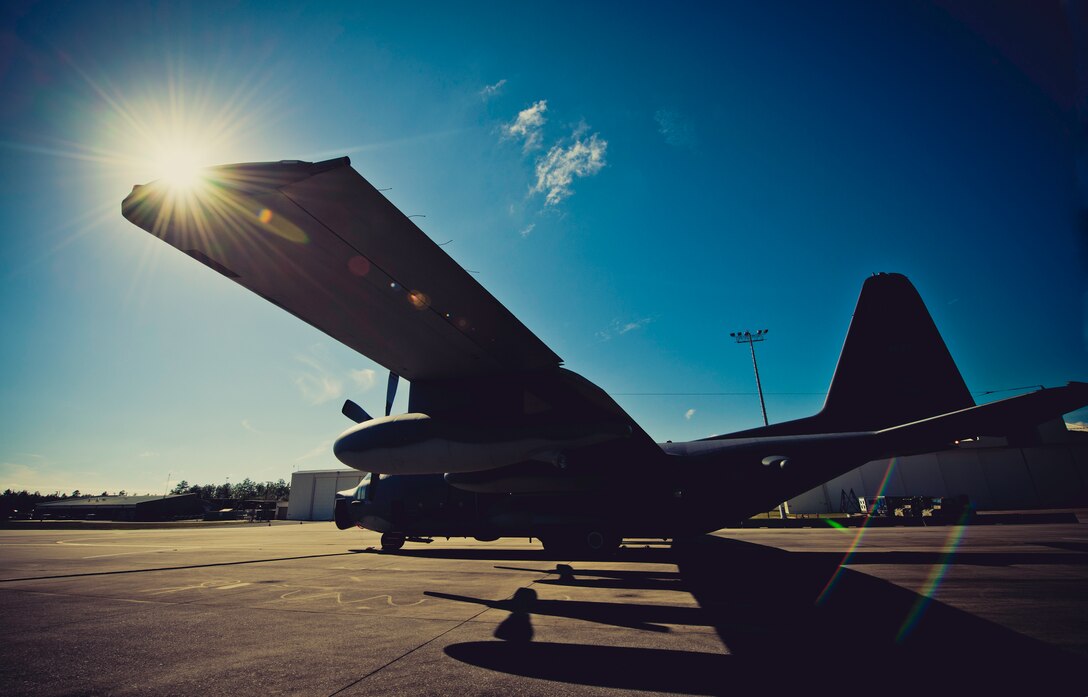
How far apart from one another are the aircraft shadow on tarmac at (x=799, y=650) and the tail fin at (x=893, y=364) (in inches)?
227

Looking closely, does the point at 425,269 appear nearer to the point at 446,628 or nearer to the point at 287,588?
the point at 446,628

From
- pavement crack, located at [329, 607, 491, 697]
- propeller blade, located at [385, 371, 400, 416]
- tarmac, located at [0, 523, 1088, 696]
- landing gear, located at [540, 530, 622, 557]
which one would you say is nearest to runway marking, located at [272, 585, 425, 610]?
tarmac, located at [0, 523, 1088, 696]

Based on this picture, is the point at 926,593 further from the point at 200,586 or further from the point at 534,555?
the point at 200,586

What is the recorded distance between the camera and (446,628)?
473 cm

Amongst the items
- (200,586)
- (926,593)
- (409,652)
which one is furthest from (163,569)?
(926,593)

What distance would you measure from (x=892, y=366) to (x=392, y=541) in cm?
1653

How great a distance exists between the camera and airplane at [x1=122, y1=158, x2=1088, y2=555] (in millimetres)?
4609

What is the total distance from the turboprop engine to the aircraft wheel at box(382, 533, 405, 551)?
8031 mm

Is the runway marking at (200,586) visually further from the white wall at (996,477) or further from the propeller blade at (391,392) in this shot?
the white wall at (996,477)

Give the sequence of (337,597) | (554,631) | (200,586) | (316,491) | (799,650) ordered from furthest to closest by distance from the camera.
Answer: (316,491) → (200,586) → (337,597) → (554,631) → (799,650)

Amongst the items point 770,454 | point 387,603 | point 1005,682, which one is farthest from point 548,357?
point 770,454

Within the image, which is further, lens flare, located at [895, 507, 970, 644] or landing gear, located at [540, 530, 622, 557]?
landing gear, located at [540, 530, 622, 557]

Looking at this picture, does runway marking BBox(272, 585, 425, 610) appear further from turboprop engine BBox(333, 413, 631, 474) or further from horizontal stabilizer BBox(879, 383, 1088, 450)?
horizontal stabilizer BBox(879, 383, 1088, 450)

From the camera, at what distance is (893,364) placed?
10562mm
